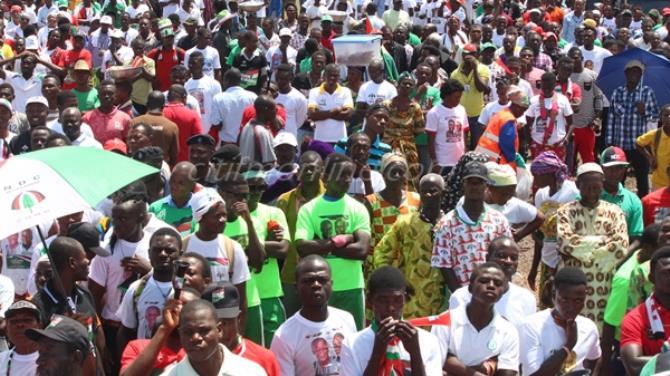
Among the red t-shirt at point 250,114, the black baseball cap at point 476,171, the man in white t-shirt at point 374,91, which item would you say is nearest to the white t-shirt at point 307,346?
the black baseball cap at point 476,171

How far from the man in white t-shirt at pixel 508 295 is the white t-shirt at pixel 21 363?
2.35m

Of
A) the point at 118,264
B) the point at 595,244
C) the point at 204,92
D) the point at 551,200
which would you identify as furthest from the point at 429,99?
the point at 118,264

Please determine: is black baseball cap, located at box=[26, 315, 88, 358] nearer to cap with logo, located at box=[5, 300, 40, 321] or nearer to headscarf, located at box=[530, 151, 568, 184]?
cap with logo, located at box=[5, 300, 40, 321]

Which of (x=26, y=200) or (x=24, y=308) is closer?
(x=26, y=200)

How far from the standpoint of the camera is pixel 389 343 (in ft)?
18.4

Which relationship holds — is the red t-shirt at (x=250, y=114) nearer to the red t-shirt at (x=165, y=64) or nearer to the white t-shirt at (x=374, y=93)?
the white t-shirt at (x=374, y=93)

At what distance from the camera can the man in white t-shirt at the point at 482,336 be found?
6.04 metres

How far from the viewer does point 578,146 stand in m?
13.9

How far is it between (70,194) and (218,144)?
680 cm

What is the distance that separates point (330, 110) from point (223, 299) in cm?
664

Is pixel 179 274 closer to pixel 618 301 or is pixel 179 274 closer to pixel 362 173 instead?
pixel 618 301

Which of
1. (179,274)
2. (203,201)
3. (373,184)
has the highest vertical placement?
(179,274)

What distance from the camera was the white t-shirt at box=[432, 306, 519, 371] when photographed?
604 centimetres

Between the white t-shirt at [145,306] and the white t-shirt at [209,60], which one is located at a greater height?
the white t-shirt at [145,306]
